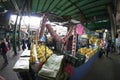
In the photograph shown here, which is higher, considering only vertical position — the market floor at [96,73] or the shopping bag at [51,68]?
the shopping bag at [51,68]

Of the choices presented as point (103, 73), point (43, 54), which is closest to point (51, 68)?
point (43, 54)

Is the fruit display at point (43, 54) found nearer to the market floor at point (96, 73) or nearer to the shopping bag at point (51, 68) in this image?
the shopping bag at point (51, 68)

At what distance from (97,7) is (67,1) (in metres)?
4.33

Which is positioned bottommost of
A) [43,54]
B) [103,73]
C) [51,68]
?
[103,73]

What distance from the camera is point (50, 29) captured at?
599cm

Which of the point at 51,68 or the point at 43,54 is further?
the point at 43,54

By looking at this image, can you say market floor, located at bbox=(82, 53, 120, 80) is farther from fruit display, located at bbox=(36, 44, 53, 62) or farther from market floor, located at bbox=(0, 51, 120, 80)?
fruit display, located at bbox=(36, 44, 53, 62)

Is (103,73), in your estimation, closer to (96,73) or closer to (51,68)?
(96,73)

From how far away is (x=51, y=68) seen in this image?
205 inches

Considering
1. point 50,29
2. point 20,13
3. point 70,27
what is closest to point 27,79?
point 50,29

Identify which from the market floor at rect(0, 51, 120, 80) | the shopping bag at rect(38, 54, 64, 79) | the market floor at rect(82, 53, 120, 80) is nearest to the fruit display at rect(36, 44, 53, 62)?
the shopping bag at rect(38, 54, 64, 79)

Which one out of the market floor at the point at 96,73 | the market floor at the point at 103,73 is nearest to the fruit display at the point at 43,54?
the market floor at the point at 96,73

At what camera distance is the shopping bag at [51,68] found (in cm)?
503

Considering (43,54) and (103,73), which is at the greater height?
(43,54)
